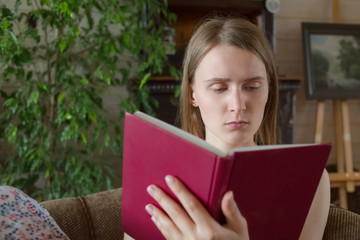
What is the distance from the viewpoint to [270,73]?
1.20 m

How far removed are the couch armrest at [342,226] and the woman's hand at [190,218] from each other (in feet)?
1.30

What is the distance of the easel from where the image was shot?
3168mm

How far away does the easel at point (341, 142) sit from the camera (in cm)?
317

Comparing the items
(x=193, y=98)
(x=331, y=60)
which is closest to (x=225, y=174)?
(x=193, y=98)

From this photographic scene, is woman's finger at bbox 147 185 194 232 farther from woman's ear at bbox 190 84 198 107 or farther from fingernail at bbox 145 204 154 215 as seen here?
woman's ear at bbox 190 84 198 107

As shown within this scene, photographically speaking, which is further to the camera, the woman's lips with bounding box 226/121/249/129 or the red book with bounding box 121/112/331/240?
the woman's lips with bounding box 226/121/249/129

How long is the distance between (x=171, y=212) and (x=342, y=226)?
53 centimetres

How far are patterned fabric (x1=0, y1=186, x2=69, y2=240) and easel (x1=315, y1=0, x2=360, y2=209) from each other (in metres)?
2.65

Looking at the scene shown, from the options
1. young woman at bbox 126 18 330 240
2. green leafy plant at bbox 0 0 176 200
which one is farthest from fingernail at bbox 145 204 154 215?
green leafy plant at bbox 0 0 176 200

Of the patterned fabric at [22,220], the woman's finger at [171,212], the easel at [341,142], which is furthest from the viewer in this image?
the easel at [341,142]

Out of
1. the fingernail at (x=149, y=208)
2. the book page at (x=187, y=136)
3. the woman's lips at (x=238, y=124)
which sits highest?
the book page at (x=187, y=136)

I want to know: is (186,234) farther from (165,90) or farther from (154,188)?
(165,90)

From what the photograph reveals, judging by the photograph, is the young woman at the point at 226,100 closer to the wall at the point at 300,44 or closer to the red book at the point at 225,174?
the red book at the point at 225,174

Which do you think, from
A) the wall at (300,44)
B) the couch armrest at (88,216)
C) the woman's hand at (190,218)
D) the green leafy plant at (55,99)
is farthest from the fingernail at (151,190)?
the wall at (300,44)
